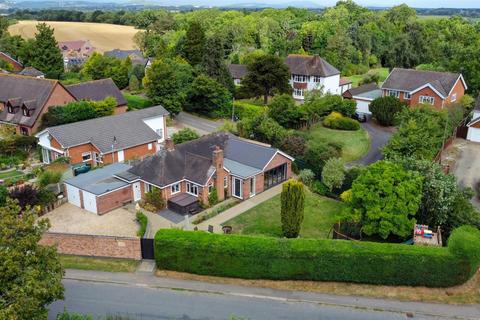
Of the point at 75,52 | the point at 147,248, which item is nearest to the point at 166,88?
the point at 147,248

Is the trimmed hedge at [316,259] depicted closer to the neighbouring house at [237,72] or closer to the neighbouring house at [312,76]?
the neighbouring house at [312,76]

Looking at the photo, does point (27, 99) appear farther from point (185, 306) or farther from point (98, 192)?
point (185, 306)

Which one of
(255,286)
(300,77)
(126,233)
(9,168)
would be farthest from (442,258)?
(300,77)

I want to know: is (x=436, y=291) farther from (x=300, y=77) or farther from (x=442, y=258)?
(x=300, y=77)

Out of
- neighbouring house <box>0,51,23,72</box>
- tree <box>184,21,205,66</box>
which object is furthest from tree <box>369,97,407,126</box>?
neighbouring house <box>0,51,23,72</box>

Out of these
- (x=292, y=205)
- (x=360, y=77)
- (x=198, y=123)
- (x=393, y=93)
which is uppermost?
(x=393, y=93)

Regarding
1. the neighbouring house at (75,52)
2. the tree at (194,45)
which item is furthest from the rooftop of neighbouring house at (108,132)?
the neighbouring house at (75,52)
